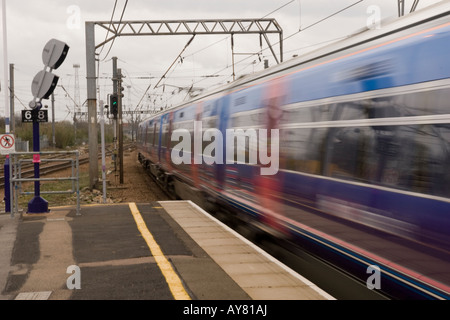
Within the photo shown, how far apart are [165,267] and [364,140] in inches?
95.2

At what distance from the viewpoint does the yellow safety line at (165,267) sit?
14.0 feet

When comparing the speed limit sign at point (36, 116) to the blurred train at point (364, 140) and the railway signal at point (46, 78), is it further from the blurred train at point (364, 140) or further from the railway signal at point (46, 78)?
the blurred train at point (364, 140)

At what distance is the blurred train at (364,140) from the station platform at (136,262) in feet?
2.36

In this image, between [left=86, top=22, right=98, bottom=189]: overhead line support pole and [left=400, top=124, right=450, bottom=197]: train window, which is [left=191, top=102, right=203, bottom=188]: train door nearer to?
[left=86, top=22, right=98, bottom=189]: overhead line support pole

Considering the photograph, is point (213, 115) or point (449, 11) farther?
point (213, 115)

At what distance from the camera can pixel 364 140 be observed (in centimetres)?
427

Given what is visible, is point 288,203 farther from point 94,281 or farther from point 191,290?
point 94,281

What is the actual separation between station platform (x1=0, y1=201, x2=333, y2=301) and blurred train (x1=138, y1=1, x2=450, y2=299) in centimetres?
72

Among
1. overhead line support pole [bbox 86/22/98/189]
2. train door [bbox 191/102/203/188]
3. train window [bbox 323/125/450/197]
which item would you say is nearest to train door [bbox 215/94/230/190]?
train door [bbox 191/102/203/188]

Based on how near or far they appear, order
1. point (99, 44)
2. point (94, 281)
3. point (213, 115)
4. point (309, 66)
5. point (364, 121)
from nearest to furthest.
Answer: point (364, 121) → point (94, 281) → point (309, 66) → point (213, 115) → point (99, 44)

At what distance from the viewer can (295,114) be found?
5867 mm

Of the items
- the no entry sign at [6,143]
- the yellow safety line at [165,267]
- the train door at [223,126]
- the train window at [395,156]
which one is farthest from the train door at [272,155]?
the no entry sign at [6,143]
